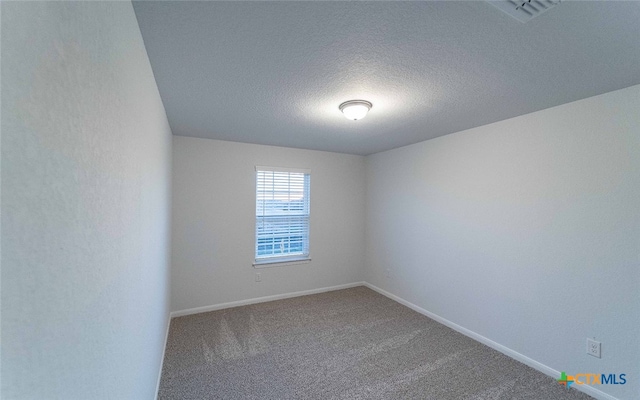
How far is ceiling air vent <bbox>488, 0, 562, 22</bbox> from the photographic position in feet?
3.75

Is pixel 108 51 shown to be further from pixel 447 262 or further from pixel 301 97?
pixel 447 262

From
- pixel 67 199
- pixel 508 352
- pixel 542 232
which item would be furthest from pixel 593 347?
pixel 67 199

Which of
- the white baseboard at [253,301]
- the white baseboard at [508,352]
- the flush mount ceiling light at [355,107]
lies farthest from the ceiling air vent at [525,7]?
the white baseboard at [253,301]

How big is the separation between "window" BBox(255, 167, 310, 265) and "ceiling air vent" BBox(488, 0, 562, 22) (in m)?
3.27

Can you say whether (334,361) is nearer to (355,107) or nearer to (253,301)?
(253,301)

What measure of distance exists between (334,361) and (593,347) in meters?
2.12

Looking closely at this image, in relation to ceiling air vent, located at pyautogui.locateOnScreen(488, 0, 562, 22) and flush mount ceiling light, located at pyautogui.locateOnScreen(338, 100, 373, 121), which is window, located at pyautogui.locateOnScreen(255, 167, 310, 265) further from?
ceiling air vent, located at pyautogui.locateOnScreen(488, 0, 562, 22)

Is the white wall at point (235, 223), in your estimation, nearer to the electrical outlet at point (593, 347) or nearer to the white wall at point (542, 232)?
the white wall at point (542, 232)

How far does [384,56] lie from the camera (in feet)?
5.11

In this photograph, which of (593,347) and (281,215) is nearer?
(593,347)

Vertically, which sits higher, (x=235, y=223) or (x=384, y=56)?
(x=384, y=56)

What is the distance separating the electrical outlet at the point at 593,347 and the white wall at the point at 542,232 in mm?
33

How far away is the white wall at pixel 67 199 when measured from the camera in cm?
40

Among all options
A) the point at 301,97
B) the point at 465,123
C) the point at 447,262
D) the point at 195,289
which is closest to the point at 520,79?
the point at 465,123
